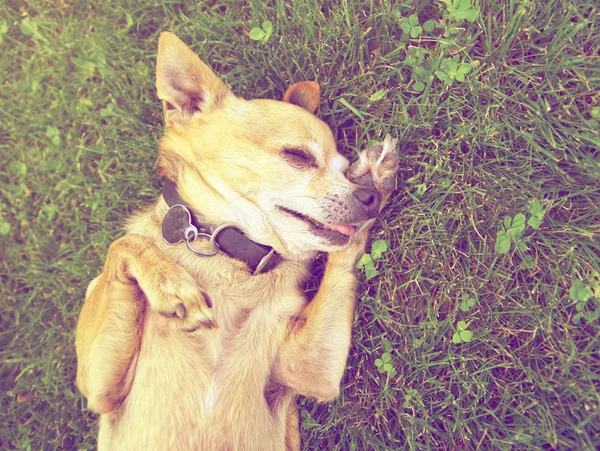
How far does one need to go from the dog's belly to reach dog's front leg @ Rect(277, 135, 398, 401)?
21 centimetres

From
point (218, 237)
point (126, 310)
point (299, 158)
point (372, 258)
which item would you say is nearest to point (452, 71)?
point (299, 158)

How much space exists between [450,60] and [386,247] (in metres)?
1.22

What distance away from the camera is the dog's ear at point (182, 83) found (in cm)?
243

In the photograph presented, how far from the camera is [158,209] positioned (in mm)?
2574

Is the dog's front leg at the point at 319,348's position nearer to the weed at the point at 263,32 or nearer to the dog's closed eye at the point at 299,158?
the dog's closed eye at the point at 299,158

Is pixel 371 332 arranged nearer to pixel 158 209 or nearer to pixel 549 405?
pixel 549 405

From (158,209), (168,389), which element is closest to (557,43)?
(158,209)

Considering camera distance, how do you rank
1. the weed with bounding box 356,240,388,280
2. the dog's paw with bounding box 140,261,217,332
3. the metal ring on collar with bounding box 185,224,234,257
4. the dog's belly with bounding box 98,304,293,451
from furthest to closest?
the weed with bounding box 356,240,388,280, the metal ring on collar with bounding box 185,224,234,257, the dog's belly with bounding box 98,304,293,451, the dog's paw with bounding box 140,261,217,332

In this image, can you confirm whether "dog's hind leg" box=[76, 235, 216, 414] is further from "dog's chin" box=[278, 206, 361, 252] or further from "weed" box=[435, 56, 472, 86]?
"weed" box=[435, 56, 472, 86]

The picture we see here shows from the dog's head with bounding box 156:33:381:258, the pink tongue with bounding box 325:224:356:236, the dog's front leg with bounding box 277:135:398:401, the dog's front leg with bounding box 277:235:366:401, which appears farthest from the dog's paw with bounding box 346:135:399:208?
the dog's front leg with bounding box 277:235:366:401

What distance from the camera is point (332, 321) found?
8.08 feet

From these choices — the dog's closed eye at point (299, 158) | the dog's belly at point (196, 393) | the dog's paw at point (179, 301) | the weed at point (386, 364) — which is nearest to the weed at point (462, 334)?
the weed at point (386, 364)

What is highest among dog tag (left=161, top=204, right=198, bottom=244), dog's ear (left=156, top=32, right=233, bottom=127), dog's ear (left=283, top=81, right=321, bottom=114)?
dog's ear (left=156, top=32, right=233, bottom=127)

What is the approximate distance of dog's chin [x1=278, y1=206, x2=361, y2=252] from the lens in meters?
2.40
